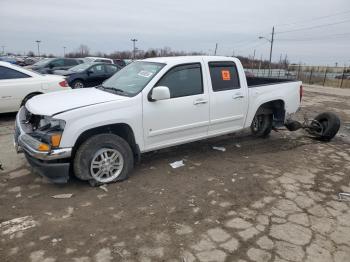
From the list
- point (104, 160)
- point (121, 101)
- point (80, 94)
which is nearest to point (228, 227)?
point (104, 160)

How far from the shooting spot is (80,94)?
504 centimetres

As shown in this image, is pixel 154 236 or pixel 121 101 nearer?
pixel 154 236

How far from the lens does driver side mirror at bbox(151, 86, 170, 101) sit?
4.61 meters

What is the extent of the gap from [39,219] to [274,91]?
4943mm

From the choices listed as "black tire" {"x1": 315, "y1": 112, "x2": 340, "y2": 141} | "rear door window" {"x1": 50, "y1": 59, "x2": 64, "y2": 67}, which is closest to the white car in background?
"black tire" {"x1": 315, "y1": 112, "x2": 340, "y2": 141}

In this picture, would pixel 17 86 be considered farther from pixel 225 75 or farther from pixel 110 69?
pixel 110 69

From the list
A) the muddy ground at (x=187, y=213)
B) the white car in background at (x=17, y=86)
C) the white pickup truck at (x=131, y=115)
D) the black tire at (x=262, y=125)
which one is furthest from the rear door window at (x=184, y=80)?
the white car in background at (x=17, y=86)

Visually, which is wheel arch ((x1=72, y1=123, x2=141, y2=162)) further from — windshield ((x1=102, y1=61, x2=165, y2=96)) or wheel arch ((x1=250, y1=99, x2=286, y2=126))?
wheel arch ((x1=250, y1=99, x2=286, y2=126))

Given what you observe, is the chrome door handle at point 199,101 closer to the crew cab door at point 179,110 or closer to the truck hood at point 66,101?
the crew cab door at point 179,110

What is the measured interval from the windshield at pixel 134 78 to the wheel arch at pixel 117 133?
0.51m

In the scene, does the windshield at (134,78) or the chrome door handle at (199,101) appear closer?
the windshield at (134,78)

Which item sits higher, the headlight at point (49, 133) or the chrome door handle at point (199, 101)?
the chrome door handle at point (199, 101)

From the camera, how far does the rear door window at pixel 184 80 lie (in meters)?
5.07

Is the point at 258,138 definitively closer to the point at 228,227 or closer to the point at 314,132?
the point at 314,132
